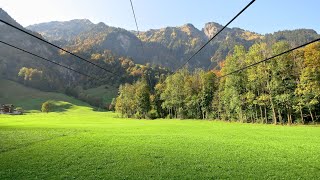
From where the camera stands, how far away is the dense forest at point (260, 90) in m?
68.3

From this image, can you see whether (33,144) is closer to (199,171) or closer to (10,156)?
(10,156)

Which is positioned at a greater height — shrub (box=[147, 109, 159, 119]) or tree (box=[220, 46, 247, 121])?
tree (box=[220, 46, 247, 121])

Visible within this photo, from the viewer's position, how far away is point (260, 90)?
265 feet

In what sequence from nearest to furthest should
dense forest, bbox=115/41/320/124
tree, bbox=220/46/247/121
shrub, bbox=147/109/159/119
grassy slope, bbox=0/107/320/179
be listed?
1. grassy slope, bbox=0/107/320/179
2. dense forest, bbox=115/41/320/124
3. tree, bbox=220/46/247/121
4. shrub, bbox=147/109/159/119

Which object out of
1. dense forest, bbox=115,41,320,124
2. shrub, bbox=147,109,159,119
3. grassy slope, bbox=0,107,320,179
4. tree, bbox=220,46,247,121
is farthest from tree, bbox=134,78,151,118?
grassy slope, bbox=0,107,320,179

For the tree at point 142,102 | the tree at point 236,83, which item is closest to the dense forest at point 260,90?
the tree at point 236,83

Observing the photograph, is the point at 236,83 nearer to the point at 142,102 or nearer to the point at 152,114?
the point at 152,114

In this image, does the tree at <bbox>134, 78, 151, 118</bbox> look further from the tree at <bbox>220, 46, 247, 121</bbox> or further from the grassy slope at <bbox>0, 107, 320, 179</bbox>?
the grassy slope at <bbox>0, 107, 320, 179</bbox>

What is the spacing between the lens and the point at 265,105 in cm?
7631

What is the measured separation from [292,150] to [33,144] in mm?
21076

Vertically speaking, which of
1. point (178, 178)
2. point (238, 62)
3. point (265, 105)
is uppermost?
point (238, 62)

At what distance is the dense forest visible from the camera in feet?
224

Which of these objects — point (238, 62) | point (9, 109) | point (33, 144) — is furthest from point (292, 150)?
point (9, 109)

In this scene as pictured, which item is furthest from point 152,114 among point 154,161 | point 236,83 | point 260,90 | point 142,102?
point 154,161
